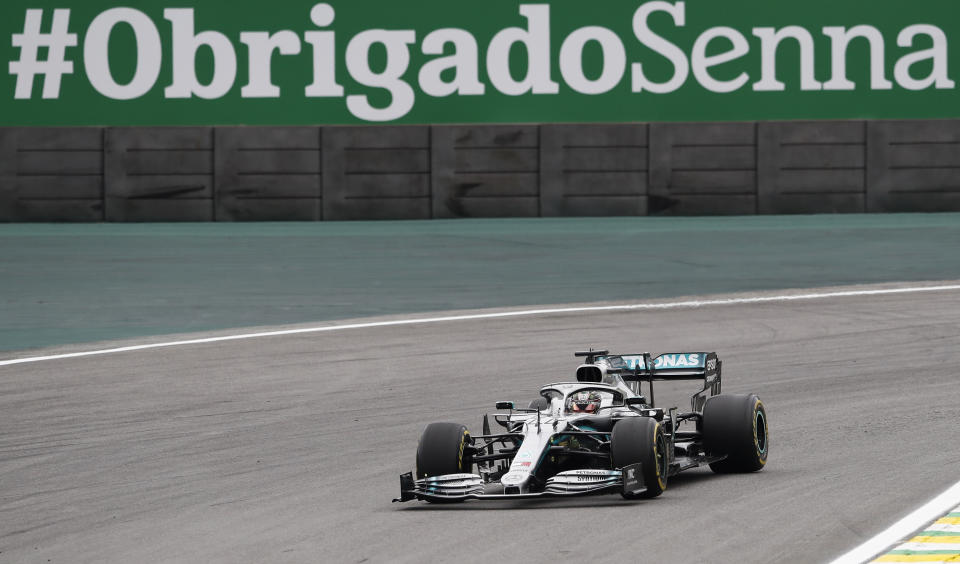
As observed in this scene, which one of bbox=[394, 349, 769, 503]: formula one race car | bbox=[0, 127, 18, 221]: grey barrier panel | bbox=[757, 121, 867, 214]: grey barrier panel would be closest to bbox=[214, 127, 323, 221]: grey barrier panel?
bbox=[0, 127, 18, 221]: grey barrier panel

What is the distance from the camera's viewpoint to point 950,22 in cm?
3256

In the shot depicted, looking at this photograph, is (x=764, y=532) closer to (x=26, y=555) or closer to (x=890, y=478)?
(x=890, y=478)

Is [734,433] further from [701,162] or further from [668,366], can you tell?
[701,162]

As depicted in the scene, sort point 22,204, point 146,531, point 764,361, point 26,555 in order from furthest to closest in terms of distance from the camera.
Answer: point 22,204 < point 764,361 < point 146,531 < point 26,555

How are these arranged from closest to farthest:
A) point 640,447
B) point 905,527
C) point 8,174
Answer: point 905,527 < point 640,447 < point 8,174

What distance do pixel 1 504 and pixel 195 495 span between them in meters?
1.18

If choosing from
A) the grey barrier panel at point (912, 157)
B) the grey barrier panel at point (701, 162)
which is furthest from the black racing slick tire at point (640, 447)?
the grey barrier panel at point (912, 157)

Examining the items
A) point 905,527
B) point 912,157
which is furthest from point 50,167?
point 905,527

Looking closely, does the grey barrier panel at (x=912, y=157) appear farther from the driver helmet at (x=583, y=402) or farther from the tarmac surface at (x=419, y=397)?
the driver helmet at (x=583, y=402)

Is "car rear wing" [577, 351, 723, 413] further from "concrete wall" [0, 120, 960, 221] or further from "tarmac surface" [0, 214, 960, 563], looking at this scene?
"concrete wall" [0, 120, 960, 221]

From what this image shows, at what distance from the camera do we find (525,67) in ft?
107

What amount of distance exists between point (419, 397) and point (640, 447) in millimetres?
A: 4779

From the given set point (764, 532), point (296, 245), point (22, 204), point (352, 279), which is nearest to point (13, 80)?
point (22, 204)

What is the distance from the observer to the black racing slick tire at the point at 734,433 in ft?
33.0
